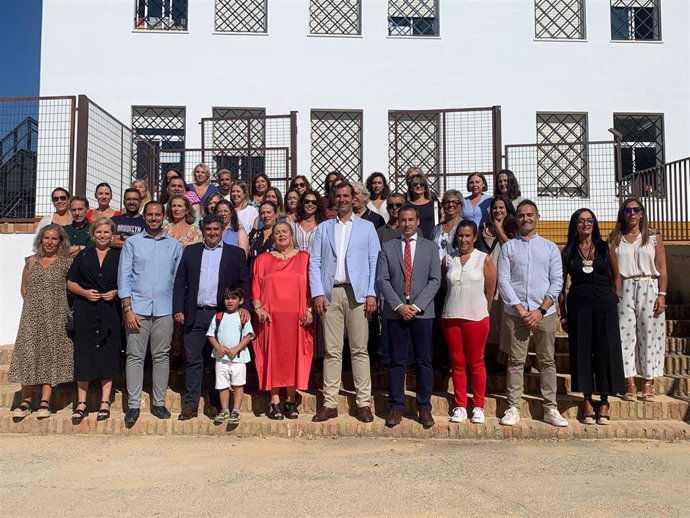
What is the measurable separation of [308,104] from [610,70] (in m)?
6.18

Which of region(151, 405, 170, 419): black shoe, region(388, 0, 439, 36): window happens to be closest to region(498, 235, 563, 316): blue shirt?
region(151, 405, 170, 419): black shoe

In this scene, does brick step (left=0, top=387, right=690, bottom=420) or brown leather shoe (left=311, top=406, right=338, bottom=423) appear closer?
brown leather shoe (left=311, top=406, right=338, bottom=423)

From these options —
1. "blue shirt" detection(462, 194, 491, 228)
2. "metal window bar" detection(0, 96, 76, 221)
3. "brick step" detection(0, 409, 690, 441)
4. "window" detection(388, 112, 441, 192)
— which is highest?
"window" detection(388, 112, 441, 192)

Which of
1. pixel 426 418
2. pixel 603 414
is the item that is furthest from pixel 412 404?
pixel 603 414

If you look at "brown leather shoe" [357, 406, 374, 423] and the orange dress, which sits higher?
the orange dress

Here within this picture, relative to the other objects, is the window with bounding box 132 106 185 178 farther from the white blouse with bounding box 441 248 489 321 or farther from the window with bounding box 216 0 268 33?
the white blouse with bounding box 441 248 489 321

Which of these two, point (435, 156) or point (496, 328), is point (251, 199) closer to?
point (496, 328)

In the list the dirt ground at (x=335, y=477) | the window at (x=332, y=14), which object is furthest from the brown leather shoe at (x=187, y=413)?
the window at (x=332, y=14)

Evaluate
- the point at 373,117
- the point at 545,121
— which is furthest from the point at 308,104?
the point at 545,121

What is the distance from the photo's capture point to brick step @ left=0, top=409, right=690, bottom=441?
16.2 feet

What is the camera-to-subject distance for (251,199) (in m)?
7.24

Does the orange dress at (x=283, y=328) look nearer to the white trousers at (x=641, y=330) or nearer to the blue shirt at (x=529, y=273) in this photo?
the blue shirt at (x=529, y=273)

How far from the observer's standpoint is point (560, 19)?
12461 millimetres

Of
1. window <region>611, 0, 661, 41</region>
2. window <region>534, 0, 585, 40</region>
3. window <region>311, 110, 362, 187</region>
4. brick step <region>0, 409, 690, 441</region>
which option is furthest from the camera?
window <region>611, 0, 661, 41</region>
